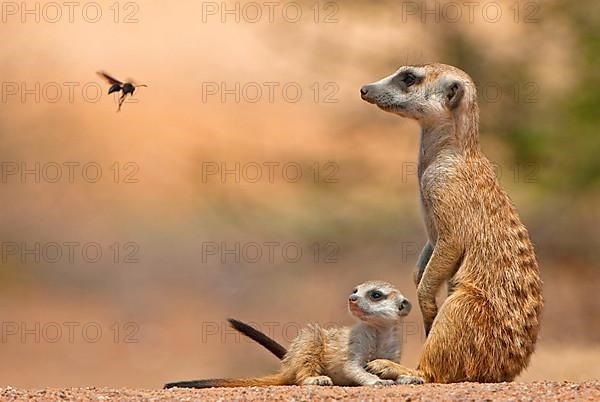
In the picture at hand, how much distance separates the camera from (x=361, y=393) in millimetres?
4855

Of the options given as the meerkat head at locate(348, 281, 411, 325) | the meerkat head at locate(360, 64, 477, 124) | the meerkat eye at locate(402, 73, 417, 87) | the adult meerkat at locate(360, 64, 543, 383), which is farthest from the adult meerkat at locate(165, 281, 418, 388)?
the meerkat eye at locate(402, 73, 417, 87)

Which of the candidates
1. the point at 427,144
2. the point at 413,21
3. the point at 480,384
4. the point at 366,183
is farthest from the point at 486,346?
the point at 413,21

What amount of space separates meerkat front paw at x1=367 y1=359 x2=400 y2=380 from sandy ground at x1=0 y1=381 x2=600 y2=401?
0.23 m

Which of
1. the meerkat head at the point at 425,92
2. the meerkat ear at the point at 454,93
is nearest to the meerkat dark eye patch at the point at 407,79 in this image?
the meerkat head at the point at 425,92

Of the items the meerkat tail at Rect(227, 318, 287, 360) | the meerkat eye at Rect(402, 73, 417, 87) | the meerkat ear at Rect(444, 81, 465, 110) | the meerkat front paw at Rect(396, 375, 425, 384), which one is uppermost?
the meerkat eye at Rect(402, 73, 417, 87)

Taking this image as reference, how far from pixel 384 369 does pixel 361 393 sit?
49 centimetres

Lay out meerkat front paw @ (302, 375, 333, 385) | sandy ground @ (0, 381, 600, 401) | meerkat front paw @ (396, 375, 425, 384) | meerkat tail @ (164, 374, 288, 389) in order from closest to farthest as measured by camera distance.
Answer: sandy ground @ (0, 381, 600, 401) → meerkat front paw @ (396, 375, 425, 384) → meerkat front paw @ (302, 375, 333, 385) → meerkat tail @ (164, 374, 288, 389)

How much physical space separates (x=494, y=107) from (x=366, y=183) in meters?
1.41

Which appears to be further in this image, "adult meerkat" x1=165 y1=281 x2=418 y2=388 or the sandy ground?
"adult meerkat" x1=165 y1=281 x2=418 y2=388

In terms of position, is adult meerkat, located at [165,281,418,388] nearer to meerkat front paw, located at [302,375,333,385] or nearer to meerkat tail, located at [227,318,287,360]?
meerkat front paw, located at [302,375,333,385]

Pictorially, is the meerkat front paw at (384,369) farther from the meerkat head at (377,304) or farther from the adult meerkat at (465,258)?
the meerkat head at (377,304)

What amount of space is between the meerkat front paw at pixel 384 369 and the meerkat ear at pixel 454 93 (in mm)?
1168

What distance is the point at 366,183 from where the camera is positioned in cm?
1255

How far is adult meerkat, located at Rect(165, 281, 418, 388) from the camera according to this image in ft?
17.9
